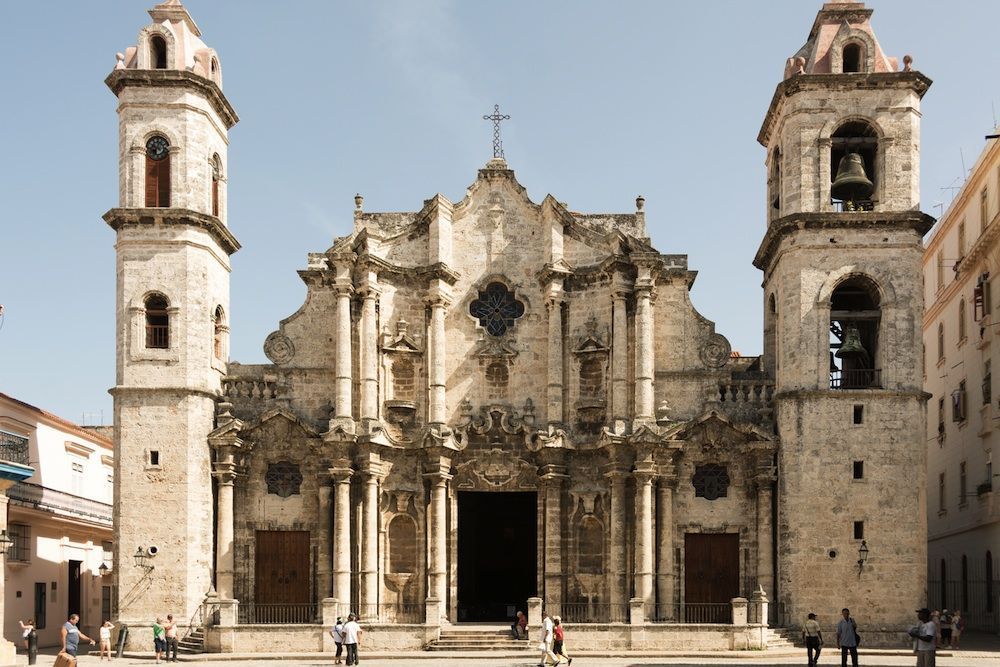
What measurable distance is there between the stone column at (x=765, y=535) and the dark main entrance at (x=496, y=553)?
270 inches

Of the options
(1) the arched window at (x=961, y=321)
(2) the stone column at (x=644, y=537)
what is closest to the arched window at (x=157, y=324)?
(2) the stone column at (x=644, y=537)

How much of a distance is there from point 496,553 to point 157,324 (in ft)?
40.3

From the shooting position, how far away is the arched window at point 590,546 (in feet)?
112

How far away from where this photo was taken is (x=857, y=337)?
107ft

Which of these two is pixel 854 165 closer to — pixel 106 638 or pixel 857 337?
pixel 857 337

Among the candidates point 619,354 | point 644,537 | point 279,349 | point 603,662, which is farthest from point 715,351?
point 279,349

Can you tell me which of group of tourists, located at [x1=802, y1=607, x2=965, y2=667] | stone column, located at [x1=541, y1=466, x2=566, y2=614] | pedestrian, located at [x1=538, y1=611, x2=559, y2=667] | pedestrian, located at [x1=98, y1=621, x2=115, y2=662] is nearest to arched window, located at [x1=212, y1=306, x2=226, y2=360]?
pedestrian, located at [x1=98, y1=621, x2=115, y2=662]

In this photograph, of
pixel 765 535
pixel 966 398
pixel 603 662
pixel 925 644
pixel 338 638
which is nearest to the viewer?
pixel 925 644

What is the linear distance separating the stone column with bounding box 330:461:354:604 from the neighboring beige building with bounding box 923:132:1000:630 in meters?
18.9

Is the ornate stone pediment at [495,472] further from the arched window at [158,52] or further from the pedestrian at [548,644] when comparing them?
the arched window at [158,52]

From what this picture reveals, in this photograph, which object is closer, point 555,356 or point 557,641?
point 557,641

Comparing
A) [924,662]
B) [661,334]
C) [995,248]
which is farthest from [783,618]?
[995,248]

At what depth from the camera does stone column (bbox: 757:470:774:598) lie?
108 feet

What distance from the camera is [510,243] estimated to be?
A: 36.2 metres
